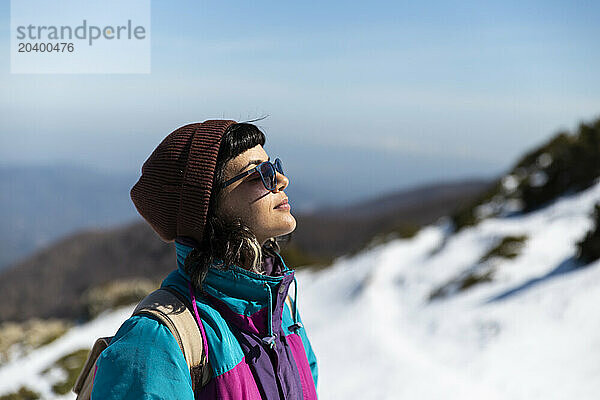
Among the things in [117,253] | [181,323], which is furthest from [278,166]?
[117,253]

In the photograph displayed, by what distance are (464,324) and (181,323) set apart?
6.44 metres

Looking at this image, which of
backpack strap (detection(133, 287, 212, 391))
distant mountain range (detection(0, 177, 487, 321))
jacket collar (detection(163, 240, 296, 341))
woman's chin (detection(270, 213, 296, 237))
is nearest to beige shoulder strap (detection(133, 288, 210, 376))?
backpack strap (detection(133, 287, 212, 391))

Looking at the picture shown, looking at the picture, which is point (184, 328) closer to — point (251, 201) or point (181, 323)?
point (181, 323)

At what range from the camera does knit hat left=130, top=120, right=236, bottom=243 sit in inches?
74.6

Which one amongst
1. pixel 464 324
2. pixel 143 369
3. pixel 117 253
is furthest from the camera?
pixel 117 253

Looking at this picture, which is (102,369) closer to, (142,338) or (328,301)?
(142,338)

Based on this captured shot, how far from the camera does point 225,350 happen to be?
5.82ft

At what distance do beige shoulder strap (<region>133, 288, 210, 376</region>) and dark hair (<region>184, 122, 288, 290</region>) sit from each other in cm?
13

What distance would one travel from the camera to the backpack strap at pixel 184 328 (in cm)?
168

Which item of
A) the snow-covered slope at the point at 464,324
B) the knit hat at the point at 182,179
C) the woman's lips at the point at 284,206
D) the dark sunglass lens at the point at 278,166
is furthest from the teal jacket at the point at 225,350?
the snow-covered slope at the point at 464,324

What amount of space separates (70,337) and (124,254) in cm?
3194

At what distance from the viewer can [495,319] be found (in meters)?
7.04

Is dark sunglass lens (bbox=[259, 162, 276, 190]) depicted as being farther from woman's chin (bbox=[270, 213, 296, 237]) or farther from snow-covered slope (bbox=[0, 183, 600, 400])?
snow-covered slope (bbox=[0, 183, 600, 400])

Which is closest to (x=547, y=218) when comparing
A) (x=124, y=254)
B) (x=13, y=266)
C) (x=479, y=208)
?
(x=479, y=208)
